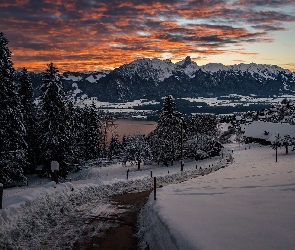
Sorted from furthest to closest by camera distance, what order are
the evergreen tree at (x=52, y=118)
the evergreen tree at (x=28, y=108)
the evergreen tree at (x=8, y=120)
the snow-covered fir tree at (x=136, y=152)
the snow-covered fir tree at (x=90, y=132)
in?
the snow-covered fir tree at (x=90, y=132), the snow-covered fir tree at (x=136, y=152), the evergreen tree at (x=28, y=108), the evergreen tree at (x=52, y=118), the evergreen tree at (x=8, y=120)

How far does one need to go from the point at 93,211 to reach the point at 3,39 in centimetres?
1887

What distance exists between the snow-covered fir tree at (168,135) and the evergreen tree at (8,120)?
27.3 metres

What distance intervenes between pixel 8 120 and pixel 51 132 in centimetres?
863

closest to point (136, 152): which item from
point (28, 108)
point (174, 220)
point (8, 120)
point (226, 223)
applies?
point (28, 108)

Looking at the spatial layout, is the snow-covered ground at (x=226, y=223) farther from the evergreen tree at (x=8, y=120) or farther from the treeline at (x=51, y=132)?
the treeline at (x=51, y=132)

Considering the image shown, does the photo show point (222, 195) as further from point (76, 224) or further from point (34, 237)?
point (34, 237)

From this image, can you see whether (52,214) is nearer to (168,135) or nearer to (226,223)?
(226,223)

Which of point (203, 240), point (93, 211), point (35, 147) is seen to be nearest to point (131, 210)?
point (93, 211)

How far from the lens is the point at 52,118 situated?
124 feet

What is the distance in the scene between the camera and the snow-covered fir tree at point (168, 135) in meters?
53.5

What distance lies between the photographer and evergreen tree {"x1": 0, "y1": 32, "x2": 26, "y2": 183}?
27050mm

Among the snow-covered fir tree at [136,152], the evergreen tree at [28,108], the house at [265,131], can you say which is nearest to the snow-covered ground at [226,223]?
the evergreen tree at [28,108]

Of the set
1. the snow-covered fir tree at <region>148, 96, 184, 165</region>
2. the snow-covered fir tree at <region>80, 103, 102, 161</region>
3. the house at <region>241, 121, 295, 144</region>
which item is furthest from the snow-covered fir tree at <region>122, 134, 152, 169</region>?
the house at <region>241, 121, 295, 144</region>

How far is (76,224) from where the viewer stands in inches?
550
